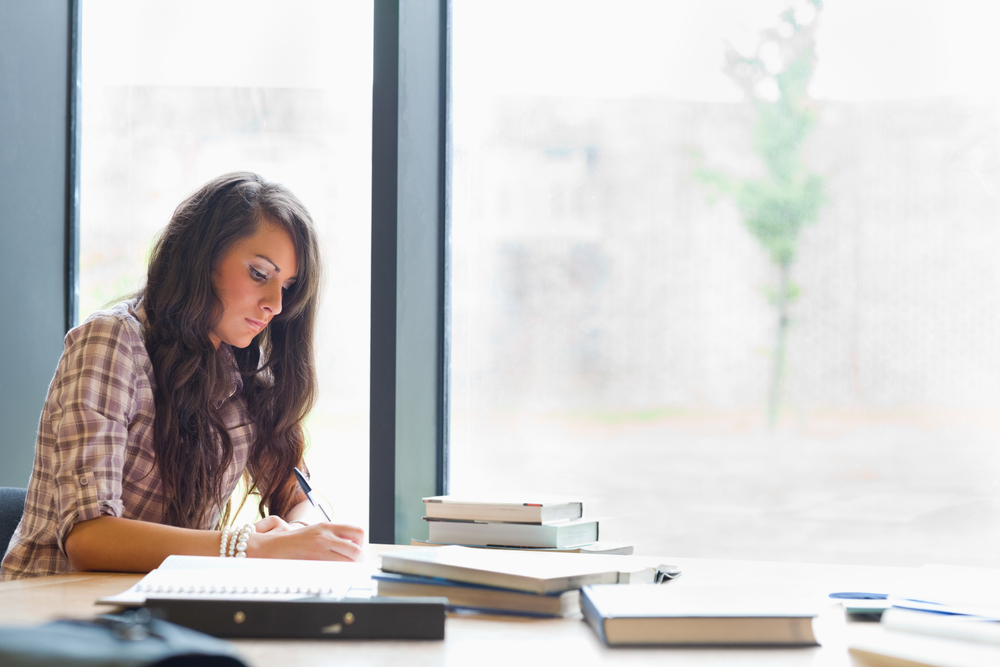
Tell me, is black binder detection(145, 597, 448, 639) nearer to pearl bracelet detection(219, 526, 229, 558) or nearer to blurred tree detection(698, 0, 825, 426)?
pearl bracelet detection(219, 526, 229, 558)

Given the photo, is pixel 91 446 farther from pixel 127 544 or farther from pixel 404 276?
pixel 404 276

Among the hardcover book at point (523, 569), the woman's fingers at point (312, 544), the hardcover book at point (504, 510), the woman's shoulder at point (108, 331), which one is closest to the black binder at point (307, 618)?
the hardcover book at point (523, 569)

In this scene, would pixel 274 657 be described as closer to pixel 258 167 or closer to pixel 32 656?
pixel 32 656

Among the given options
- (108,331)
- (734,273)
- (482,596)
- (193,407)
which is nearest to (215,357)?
(193,407)

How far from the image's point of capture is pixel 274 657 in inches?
30.2

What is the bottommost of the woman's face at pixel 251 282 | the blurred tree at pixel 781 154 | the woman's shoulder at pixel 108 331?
the woman's shoulder at pixel 108 331

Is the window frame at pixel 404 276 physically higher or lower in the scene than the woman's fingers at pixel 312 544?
higher

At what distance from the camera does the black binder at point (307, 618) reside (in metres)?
0.83

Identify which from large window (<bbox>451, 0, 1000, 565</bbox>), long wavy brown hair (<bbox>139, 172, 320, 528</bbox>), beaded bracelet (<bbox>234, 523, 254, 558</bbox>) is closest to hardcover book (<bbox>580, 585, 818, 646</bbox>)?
beaded bracelet (<bbox>234, 523, 254, 558</bbox>)

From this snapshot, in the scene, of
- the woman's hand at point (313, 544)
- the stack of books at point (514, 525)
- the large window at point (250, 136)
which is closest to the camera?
the woman's hand at point (313, 544)

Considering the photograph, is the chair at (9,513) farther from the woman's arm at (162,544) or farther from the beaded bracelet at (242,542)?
the beaded bracelet at (242,542)

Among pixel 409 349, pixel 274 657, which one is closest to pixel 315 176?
pixel 409 349

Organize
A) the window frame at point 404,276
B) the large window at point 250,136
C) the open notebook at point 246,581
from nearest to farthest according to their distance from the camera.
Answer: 1. the open notebook at point 246,581
2. the window frame at point 404,276
3. the large window at point 250,136

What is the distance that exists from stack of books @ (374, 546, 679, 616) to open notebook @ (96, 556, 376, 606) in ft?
0.17
